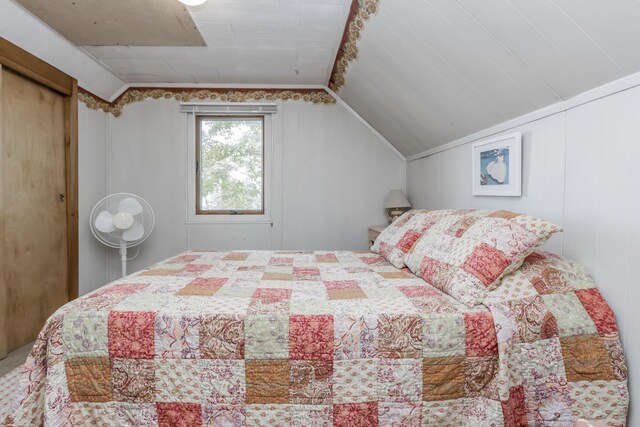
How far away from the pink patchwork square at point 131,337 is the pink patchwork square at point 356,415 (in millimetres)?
703

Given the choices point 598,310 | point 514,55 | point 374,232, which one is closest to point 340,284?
point 598,310

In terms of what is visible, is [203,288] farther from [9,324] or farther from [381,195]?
[381,195]

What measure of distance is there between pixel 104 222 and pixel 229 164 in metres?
1.36

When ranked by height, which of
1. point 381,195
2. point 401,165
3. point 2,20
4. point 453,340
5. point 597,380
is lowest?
point 597,380

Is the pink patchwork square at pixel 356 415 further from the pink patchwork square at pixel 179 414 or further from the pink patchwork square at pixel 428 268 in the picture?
the pink patchwork square at pixel 428 268

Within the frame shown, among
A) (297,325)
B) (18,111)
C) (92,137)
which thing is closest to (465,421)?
(297,325)

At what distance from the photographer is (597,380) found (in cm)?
126

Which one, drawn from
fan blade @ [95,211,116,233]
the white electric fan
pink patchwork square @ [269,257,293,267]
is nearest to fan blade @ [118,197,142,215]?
the white electric fan

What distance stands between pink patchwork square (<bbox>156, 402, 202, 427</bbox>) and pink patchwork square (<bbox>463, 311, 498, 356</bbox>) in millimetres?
992

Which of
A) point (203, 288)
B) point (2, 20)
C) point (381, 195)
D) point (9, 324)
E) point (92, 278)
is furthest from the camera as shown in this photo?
point (381, 195)

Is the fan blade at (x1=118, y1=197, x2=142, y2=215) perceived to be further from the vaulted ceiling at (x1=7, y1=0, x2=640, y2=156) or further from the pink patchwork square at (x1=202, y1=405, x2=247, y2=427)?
the pink patchwork square at (x1=202, y1=405, x2=247, y2=427)

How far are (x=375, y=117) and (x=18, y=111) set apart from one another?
290 cm

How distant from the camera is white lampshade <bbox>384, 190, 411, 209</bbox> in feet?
11.8

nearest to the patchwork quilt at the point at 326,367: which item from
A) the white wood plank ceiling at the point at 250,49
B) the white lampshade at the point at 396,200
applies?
the white wood plank ceiling at the point at 250,49
